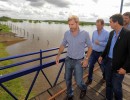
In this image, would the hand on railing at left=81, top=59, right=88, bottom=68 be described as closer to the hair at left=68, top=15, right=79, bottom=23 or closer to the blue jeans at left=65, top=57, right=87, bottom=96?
the blue jeans at left=65, top=57, right=87, bottom=96

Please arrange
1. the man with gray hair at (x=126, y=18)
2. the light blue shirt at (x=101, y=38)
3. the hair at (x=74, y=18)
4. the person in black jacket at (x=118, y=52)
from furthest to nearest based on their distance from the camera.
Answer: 1. the light blue shirt at (x=101, y=38)
2. the man with gray hair at (x=126, y=18)
3. the hair at (x=74, y=18)
4. the person in black jacket at (x=118, y=52)

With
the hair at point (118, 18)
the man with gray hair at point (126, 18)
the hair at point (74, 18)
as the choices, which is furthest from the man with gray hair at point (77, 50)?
the man with gray hair at point (126, 18)

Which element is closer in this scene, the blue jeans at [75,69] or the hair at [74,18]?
the hair at [74,18]

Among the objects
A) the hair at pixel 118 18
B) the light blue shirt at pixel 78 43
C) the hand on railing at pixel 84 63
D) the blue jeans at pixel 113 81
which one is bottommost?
the blue jeans at pixel 113 81

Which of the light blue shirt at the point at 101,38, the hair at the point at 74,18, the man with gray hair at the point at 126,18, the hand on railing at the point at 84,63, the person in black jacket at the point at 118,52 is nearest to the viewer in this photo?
the person in black jacket at the point at 118,52

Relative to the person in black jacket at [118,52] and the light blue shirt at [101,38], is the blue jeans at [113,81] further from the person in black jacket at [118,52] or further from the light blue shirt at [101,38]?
the light blue shirt at [101,38]

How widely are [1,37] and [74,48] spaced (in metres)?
44.0

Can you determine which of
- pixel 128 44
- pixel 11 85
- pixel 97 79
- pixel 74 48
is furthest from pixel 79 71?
pixel 11 85

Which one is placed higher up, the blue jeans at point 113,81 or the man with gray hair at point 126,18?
the man with gray hair at point 126,18

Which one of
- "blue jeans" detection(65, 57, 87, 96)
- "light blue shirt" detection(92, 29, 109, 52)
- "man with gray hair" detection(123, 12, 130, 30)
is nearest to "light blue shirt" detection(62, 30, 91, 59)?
"blue jeans" detection(65, 57, 87, 96)

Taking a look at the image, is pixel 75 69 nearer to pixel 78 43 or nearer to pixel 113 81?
pixel 78 43

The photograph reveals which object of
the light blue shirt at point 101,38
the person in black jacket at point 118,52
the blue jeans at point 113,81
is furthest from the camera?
the light blue shirt at point 101,38

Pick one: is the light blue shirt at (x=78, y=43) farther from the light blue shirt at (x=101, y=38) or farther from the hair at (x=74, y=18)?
the light blue shirt at (x=101, y=38)

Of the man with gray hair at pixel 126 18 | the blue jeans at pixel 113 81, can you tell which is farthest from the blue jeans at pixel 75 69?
the man with gray hair at pixel 126 18
